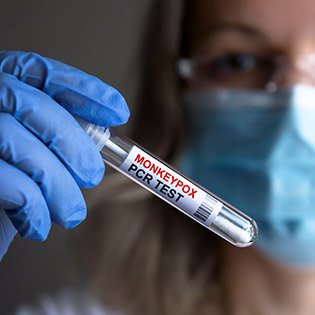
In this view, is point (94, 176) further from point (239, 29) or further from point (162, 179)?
point (239, 29)

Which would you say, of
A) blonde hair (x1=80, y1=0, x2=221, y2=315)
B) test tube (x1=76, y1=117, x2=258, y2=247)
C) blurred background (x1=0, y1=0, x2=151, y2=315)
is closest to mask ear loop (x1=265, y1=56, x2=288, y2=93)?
blonde hair (x1=80, y1=0, x2=221, y2=315)

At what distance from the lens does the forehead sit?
1287mm

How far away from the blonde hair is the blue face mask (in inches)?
6.2

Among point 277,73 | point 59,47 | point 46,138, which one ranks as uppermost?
point 277,73

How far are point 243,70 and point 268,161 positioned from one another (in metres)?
0.27

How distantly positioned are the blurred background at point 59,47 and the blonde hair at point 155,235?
24 centimetres

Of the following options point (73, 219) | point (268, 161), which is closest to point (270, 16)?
point (268, 161)

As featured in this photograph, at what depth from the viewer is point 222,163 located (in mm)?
1370

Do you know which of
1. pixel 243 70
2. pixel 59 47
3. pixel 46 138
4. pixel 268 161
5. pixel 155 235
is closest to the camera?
pixel 46 138

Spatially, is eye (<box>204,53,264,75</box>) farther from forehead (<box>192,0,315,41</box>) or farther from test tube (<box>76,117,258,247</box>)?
test tube (<box>76,117,258,247</box>)

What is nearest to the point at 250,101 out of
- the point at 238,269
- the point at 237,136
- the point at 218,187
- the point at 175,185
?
the point at 237,136

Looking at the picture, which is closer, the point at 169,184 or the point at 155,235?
the point at 169,184

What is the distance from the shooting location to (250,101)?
1371 millimetres

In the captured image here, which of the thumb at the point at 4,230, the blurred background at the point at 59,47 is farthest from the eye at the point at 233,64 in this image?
the thumb at the point at 4,230
